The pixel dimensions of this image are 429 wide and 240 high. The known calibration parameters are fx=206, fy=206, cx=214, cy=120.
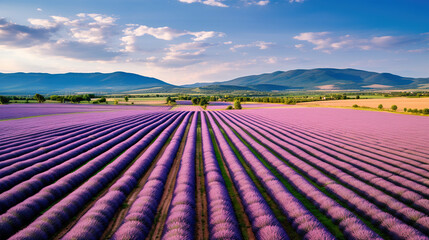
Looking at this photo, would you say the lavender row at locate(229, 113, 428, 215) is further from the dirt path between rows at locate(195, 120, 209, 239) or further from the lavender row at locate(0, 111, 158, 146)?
the lavender row at locate(0, 111, 158, 146)

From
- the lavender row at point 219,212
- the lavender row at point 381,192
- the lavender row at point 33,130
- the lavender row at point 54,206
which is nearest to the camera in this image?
the lavender row at point 219,212

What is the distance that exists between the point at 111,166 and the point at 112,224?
188 inches

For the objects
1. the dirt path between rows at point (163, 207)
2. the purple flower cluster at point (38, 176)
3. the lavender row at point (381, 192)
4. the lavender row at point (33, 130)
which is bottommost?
the dirt path between rows at point (163, 207)

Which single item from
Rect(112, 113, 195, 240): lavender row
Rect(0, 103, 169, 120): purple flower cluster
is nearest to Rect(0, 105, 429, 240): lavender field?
Rect(112, 113, 195, 240): lavender row

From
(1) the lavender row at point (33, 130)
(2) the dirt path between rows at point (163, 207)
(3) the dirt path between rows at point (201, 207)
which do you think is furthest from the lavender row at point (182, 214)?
(1) the lavender row at point (33, 130)

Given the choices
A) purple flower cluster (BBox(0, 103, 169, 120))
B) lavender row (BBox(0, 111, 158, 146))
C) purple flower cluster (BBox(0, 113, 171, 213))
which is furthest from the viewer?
purple flower cluster (BBox(0, 103, 169, 120))

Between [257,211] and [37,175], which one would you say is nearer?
[257,211]

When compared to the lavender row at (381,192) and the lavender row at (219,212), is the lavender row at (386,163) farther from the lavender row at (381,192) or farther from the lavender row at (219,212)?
the lavender row at (219,212)

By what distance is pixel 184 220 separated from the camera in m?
6.05

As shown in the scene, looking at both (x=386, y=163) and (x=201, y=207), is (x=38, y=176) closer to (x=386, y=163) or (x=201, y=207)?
(x=201, y=207)

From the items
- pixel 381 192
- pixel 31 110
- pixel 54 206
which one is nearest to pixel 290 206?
pixel 381 192

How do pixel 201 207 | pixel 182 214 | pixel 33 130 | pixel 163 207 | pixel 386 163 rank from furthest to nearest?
pixel 33 130 → pixel 386 163 → pixel 201 207 → pixel 163 207 → pixel 182 214

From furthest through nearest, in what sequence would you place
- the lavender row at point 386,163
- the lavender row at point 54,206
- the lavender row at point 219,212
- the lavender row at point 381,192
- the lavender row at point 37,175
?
the lavender row at point 386,163
the lavender row at point 37,175
the lavender row at point 381,192
the lavender row at point 54,206
the lavender row at point 219,212

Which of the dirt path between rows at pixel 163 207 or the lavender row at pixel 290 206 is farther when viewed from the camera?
the dirt path between rows at pixel 163 207
